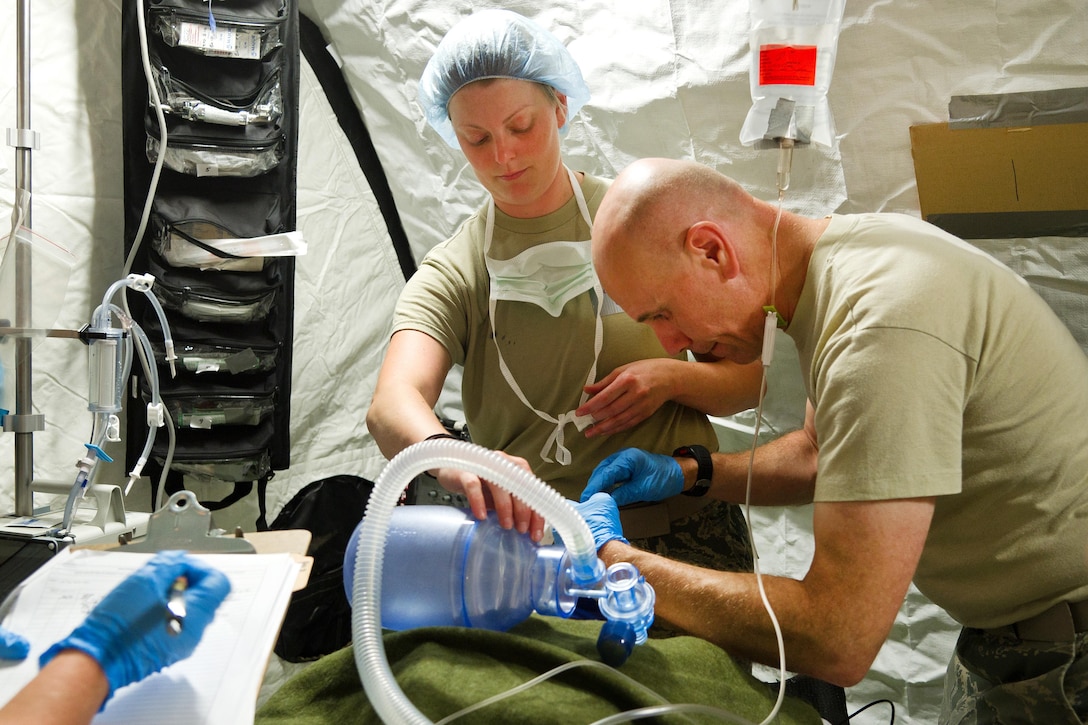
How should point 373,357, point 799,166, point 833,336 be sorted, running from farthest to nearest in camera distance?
1. point 373,357
2. point 799,166
3. point 833,336

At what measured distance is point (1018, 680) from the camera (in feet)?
4.01

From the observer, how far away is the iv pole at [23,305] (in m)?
1.78

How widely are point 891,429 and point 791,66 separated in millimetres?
877

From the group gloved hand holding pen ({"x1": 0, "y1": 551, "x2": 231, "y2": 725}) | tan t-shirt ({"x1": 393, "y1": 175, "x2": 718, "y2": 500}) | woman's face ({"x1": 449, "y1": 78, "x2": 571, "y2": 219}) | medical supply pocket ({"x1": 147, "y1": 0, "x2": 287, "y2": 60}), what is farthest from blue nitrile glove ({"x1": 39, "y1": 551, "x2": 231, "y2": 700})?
medical supply pocket ({"x1": 147, "y1": 0, "x2": 287, "y2": 60})

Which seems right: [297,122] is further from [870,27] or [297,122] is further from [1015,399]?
[1015,399]

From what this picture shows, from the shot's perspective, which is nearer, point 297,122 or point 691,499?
point 691,499

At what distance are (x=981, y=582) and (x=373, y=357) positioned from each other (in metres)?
2.08

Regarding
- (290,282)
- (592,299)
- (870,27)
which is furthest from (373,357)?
(870,27)

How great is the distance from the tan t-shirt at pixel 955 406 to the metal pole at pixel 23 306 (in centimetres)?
156

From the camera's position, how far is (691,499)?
1.71 metres

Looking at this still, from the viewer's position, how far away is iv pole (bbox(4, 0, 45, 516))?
1.78m

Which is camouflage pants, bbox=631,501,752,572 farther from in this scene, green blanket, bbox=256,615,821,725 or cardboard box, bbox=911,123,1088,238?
cardboard box, bbox=911,123,1088,238

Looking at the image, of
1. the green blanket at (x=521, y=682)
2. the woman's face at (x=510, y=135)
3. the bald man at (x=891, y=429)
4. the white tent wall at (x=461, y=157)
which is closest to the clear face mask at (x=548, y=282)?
the woman's face at (x=510, y=135)

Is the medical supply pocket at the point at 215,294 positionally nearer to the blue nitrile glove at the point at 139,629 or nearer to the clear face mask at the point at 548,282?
the clear face mask at the point at 548,282
